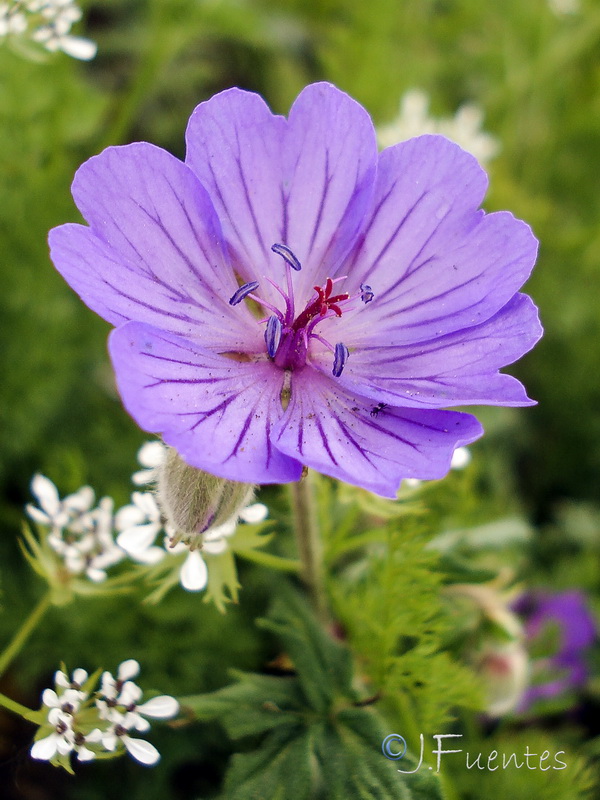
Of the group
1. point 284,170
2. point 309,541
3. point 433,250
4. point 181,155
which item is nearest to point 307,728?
point 309,541

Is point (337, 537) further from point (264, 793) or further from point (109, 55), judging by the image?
point (109, 55)

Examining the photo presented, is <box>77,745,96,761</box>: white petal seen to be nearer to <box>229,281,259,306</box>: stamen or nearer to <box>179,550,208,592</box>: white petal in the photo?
<box>179,550,208,592</box>: white petal

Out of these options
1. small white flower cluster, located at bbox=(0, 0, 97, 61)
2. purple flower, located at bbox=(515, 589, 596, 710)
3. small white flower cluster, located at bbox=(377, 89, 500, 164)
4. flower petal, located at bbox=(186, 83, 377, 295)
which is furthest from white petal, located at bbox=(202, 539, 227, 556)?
small white flower cluster, located at bbox=(377, 89, 500, 164)

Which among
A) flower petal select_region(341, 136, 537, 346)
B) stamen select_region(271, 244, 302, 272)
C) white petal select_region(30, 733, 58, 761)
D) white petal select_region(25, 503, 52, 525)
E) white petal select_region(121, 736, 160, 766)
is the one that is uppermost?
flower petal select_region(341, 136, 537, 346)

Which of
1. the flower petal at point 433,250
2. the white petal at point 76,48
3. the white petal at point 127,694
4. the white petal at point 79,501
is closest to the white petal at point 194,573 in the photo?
the white petal at point 127,694

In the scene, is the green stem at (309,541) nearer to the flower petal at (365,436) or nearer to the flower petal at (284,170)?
the flower petal at (365,436)

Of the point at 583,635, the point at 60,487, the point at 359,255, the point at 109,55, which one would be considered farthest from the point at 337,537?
the point at 109,55

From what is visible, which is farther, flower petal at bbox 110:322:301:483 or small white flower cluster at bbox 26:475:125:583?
small white flower cluster at bbox 26:475:125:583
